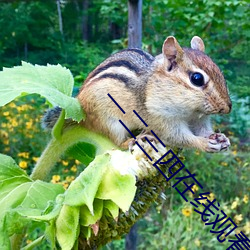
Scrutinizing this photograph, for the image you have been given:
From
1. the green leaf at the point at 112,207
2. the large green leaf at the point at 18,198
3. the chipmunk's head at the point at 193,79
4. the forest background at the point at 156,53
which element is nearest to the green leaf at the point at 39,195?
the large green leaf at the point at 18,198

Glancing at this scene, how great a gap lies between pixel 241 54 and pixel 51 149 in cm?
184

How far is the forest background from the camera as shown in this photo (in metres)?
2.06

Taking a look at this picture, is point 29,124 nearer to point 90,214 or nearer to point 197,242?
point 197,242

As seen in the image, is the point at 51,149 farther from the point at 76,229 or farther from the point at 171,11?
the point at 171,11

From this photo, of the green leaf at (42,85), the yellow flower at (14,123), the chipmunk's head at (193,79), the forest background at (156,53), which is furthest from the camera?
the yellow flower at (14,123)

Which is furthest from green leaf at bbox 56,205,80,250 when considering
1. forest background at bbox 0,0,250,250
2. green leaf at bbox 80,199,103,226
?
forest background at bbox 0,0,250,250

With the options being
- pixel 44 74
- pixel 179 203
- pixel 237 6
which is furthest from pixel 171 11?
pixel 44 74

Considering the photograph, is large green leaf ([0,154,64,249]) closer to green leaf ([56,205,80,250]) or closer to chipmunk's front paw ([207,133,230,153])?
green leaf ([56,205,80,250])

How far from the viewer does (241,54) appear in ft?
7.63

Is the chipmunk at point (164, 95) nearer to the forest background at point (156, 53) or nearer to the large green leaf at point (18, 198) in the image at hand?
the large green leaf at point (18, 198)

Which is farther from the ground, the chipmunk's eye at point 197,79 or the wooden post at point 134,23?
the chipmunk's eye at point 197,79

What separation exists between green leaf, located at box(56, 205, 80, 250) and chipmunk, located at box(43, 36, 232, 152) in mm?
189

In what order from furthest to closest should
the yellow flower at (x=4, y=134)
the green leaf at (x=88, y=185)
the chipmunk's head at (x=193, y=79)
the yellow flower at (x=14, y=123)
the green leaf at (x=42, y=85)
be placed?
the yellow flower at (x=4, y=134), the yellow flower at (x=14, y=123), the chipmunk's head at (x=193, y=79), the green leaf at (x=42, y=85), the green leaf at (x=88, y=185)

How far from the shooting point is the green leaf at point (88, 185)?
478mm
